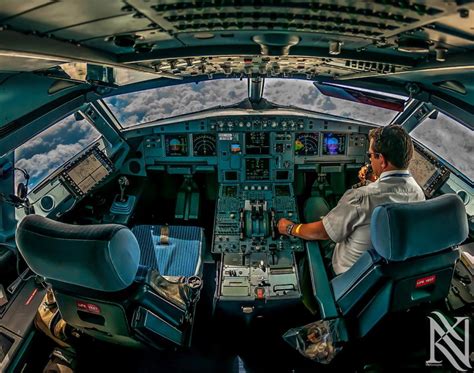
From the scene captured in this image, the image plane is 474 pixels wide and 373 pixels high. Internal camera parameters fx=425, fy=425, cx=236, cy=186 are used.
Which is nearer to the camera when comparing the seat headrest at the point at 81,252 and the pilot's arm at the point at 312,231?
the seat headrest at the point at 81,252

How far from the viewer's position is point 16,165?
10.9 ft

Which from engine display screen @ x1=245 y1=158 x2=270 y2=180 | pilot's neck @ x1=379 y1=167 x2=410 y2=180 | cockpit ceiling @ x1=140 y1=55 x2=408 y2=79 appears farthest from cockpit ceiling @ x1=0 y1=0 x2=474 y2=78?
engine display screen @ x1=245 y1=158 x2=270 y2=180

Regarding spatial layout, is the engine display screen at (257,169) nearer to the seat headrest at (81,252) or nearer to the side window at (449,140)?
the side window at (449,140)

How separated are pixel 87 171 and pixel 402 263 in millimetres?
3124

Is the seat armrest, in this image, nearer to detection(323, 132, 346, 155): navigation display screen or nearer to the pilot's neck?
the pilot's neck

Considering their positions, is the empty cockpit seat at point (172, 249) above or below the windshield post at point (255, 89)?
below

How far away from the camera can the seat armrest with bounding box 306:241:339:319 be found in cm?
248

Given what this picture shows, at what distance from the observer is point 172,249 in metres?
3.70

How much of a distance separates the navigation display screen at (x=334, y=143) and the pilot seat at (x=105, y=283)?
273cm

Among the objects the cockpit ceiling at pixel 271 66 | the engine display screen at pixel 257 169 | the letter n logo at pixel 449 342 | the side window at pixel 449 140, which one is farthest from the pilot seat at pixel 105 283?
the side window at pixel 449 140

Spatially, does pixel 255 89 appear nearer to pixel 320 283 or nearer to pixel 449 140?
pixel 449 140

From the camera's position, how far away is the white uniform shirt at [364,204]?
244 centimetres

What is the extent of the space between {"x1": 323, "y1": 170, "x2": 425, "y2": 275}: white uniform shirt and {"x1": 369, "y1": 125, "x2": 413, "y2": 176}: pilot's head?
0.15 ft

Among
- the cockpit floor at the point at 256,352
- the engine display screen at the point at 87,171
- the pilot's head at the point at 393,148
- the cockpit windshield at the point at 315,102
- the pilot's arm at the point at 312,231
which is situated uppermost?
the pilot's head at the point at 393,148
